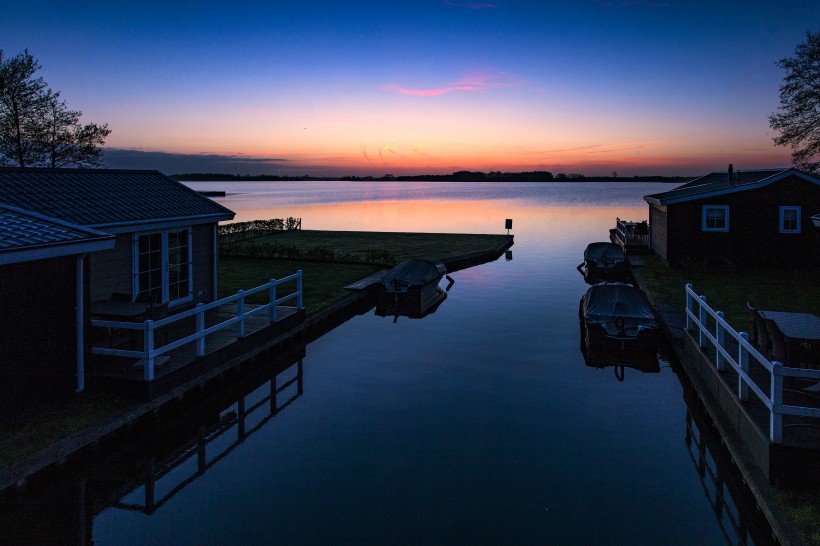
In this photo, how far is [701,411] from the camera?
13484 millimetres

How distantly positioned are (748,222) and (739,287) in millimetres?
7773

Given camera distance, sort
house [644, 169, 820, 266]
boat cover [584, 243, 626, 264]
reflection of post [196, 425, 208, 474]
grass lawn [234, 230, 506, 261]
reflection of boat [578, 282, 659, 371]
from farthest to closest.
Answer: grass lawn [234, 230, 506, 261]
boat cover [584, 243, 626, 264]
house [644, 169, 820, 266]
reflection of boat [578, 282, 659, 371]
reflection of post [196, 425, 208, 474]

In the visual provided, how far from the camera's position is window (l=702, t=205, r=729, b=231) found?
1216 inches

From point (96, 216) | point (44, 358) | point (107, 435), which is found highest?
point (96, 216)

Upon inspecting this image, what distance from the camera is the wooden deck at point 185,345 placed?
11484 mm

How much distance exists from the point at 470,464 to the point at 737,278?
2153cm

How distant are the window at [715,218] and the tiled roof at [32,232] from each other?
95.0 feet

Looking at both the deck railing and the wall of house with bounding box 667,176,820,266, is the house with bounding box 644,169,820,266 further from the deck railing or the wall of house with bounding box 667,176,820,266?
the deck railing

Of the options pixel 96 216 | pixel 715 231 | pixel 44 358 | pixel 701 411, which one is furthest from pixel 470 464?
pixel 715 231

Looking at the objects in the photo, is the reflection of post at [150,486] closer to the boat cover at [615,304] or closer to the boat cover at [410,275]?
the boat cover at [615,304]

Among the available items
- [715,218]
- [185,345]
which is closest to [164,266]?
[185,345]

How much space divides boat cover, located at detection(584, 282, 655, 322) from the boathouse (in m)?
13.1

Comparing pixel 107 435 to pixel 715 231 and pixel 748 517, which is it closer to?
pixel 748 517

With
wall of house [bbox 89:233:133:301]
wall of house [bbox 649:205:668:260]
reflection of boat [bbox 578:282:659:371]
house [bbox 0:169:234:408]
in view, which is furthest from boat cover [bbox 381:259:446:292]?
wall of house [bbox 649:205:668:260]
